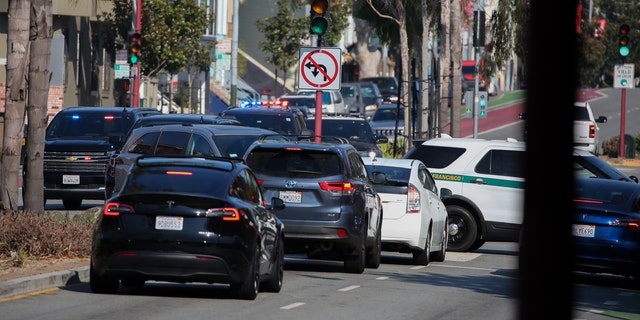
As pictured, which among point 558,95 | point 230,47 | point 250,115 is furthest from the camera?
point 230,47

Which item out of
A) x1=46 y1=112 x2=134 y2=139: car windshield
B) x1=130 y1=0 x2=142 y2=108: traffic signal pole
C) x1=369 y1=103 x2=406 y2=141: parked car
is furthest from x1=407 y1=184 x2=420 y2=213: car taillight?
x1=369 y1=103 x2=406 y2=141: parked car

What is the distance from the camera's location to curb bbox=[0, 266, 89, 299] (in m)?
12.3

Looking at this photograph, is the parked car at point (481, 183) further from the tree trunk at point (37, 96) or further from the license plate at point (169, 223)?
the license plate at point (169, 223)

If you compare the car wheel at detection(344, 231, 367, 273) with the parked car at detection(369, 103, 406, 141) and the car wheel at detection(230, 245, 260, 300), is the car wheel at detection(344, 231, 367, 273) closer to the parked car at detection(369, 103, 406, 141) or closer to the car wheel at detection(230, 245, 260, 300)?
the car wheel at detection(230, 245, 260, 300)

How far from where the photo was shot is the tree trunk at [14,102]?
53.9 feet

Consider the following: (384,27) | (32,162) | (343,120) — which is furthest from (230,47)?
(32,162)

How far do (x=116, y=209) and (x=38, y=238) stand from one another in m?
2.83

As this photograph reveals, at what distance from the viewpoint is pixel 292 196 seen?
15.6 metres

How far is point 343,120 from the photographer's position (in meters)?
32.1

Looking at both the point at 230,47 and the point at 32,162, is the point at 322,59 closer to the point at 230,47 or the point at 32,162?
the point at 32,162

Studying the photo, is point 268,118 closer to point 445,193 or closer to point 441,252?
point 445,193

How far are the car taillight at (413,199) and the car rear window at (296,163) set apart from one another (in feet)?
7.71

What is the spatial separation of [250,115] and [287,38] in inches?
1800

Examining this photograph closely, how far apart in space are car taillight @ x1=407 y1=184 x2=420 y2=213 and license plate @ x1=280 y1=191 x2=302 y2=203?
2.72 metres
